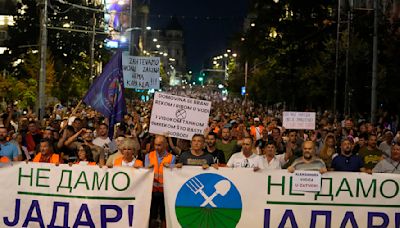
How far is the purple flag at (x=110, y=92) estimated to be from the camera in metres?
13.0

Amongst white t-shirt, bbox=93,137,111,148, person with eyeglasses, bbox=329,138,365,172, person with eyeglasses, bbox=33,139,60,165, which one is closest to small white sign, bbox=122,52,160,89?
white t-shirt, bbox=93,137,111,148

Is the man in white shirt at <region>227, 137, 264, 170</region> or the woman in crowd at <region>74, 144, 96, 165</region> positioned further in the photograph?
the woman in crowd at <region>74, 144, 96, 165</region>

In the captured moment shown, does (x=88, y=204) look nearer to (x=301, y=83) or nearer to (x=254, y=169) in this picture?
(x=254, y=169)

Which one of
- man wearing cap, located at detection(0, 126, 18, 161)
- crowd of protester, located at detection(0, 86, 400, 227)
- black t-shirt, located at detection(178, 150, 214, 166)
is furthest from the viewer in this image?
man wearing cap, located at detection(0, 126, 18, 161)

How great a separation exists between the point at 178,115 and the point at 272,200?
2.81 metres

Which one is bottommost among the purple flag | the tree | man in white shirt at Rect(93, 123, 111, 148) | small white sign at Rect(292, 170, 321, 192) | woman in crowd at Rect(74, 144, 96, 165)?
small white sign at Rect(292, 170, 321, 192)

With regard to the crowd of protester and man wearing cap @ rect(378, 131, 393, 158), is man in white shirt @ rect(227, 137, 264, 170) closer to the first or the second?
the crowd of protester

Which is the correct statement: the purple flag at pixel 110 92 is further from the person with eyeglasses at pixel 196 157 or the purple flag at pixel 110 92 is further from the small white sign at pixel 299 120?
the small white sign at pixel 299 120

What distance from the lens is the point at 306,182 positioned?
861 centimetres

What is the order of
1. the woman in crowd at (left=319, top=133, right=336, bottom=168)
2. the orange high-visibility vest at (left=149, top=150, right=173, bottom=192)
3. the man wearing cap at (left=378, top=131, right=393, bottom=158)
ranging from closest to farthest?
the orange high-visibility vest at (left=149, top=150, right=173, bottom=192) < the woman in crowd at (left=319, top=133, right=336, bottom=168) < the man wearing cap at (left=378, top=131, right=393, bottom=158)

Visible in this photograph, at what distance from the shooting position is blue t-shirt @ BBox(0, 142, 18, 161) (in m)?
10.1

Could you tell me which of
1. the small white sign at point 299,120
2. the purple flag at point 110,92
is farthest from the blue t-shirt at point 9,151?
the small white sign at point 299,120

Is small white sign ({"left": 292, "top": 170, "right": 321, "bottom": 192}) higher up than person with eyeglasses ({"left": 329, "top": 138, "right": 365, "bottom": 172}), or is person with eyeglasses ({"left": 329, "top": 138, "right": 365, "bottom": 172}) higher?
person with eyeglasses ({"left": 329, "top": 138, "right": 365, "bottom": 172})

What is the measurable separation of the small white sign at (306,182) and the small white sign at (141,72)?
638 centimetres
